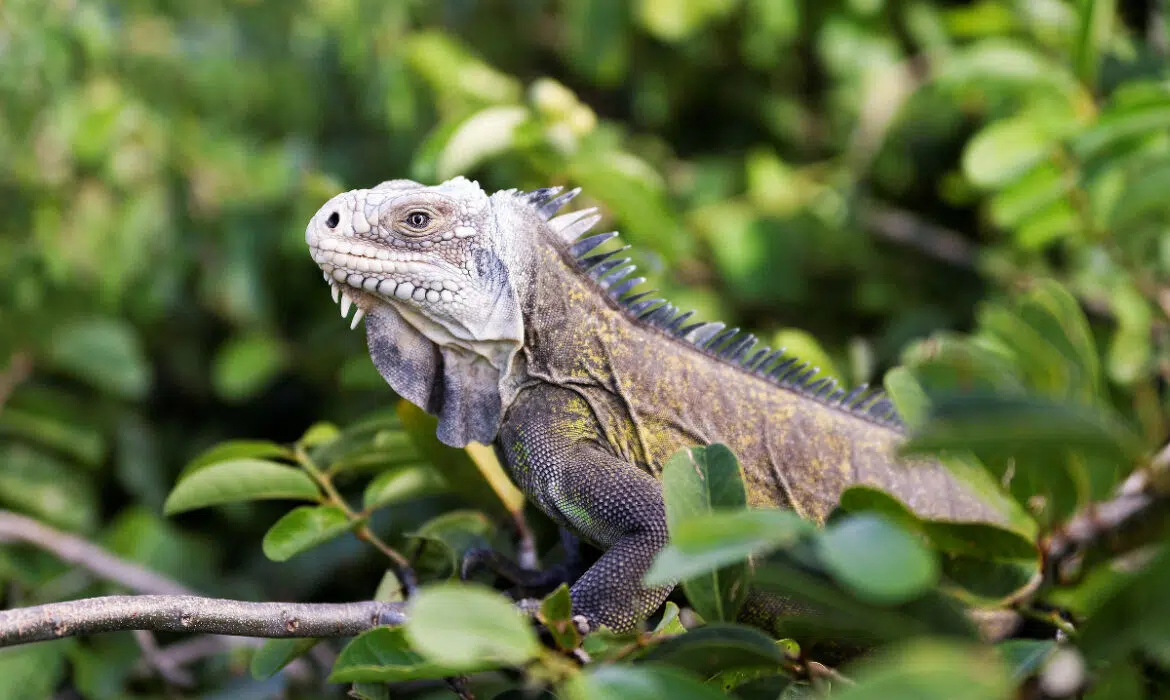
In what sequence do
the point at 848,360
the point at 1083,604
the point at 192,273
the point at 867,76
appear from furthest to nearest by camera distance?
the point at 192,273 → the point at 867,76 → the point at 848,360 → the point at 1083,604

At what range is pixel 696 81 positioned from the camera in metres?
4.96

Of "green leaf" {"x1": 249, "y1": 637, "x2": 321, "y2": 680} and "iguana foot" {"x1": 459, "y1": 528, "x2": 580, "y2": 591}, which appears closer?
"green leaf" {"x1": 249, "y1": 637, "x2": 321, "y2": 680}

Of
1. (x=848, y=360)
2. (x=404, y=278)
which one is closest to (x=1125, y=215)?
(x=848, y=360)

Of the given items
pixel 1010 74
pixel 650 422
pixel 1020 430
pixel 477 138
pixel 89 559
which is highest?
pixel 1010 74

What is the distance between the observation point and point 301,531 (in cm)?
209

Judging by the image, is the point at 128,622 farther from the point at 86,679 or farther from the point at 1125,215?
the point at 1125,215

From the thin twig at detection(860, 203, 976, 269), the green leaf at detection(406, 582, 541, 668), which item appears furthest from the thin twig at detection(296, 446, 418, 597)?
the thin twig at detection(860, 203, 976, 269)

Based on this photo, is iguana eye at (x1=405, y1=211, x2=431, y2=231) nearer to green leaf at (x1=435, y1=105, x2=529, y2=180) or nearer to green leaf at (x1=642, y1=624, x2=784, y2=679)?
green leaf at (x1=435, y1=105, x2=529, y2=180)

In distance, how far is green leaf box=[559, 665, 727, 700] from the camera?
44.4 inches

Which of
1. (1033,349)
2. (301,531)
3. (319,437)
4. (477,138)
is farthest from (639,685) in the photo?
(477,138)

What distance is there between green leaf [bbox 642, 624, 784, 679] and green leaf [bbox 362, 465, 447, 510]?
3.68 ft

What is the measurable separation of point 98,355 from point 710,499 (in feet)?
10.5

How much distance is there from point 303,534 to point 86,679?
1109 millimetres

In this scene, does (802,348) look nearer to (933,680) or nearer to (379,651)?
(379,651)
